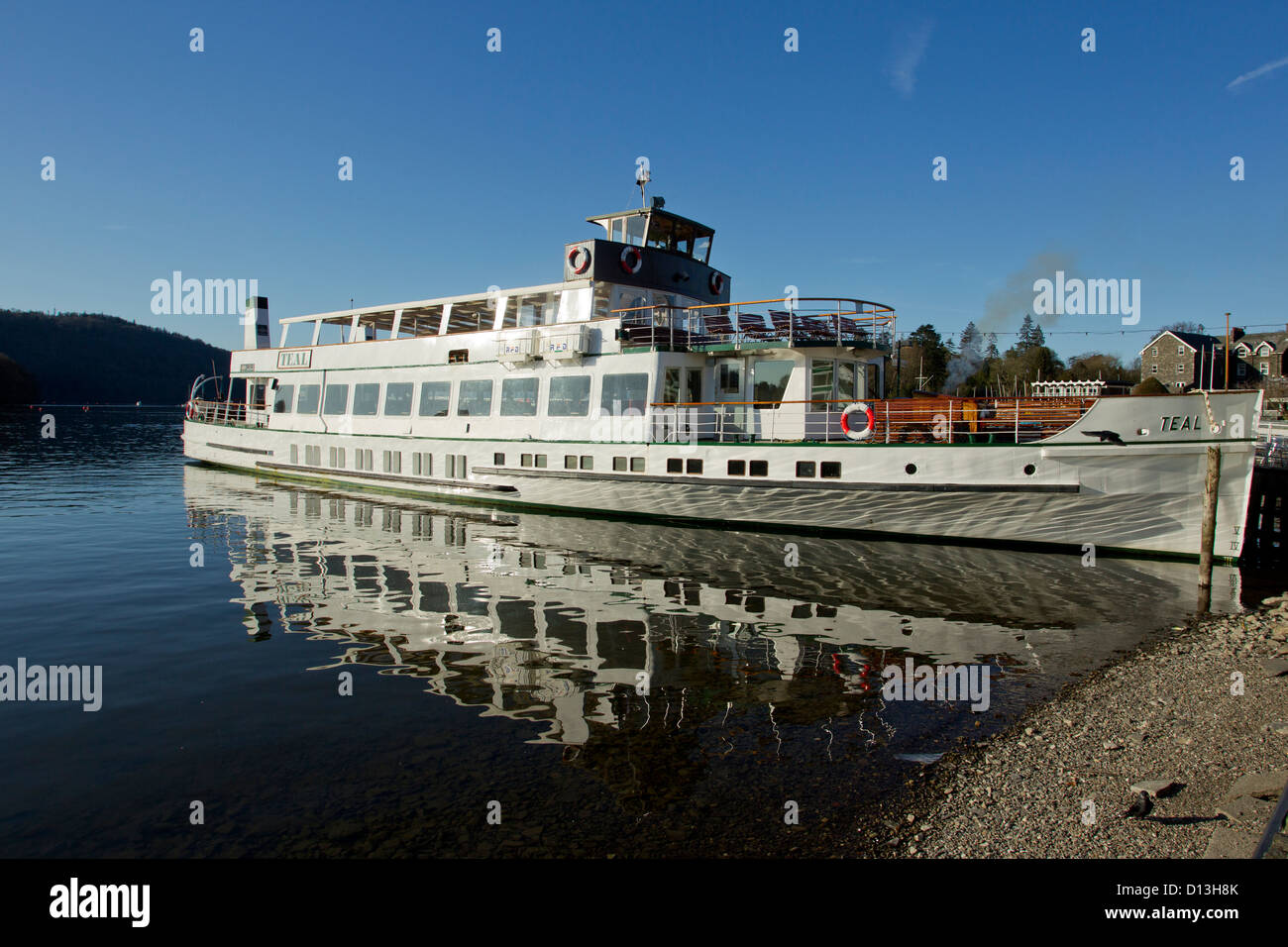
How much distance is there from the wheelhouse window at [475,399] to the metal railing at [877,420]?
6364 millimetres

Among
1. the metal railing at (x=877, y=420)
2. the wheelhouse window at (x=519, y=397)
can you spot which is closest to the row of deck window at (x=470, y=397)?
the wheelhouse window at (x=519, y=397)

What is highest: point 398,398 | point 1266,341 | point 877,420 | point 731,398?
point 1266,341

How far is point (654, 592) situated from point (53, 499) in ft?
77.4

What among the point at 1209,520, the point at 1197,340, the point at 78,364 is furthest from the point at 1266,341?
the point at 78,364

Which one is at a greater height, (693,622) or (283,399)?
(283,399)

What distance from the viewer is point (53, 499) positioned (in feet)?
82.9

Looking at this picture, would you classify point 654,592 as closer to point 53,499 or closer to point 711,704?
point 711,704

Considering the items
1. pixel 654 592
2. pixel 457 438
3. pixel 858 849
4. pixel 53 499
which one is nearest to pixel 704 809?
pixel 858 849

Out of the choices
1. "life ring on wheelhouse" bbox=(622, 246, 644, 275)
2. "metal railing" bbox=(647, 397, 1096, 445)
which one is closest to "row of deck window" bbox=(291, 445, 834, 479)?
"metal railing" bbox=(647, 397, 1096, 445)

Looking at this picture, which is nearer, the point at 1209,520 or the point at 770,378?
the point at 1209,520

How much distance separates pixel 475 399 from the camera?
23578 mm

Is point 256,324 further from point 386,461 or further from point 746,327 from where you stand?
point 746,327

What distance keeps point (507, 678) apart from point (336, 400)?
73.2 feet

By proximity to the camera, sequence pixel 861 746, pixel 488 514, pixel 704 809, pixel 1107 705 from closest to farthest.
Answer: pixel 704 809 < pixel 861 746 < pixel 1107 705 < pixel 488 514
